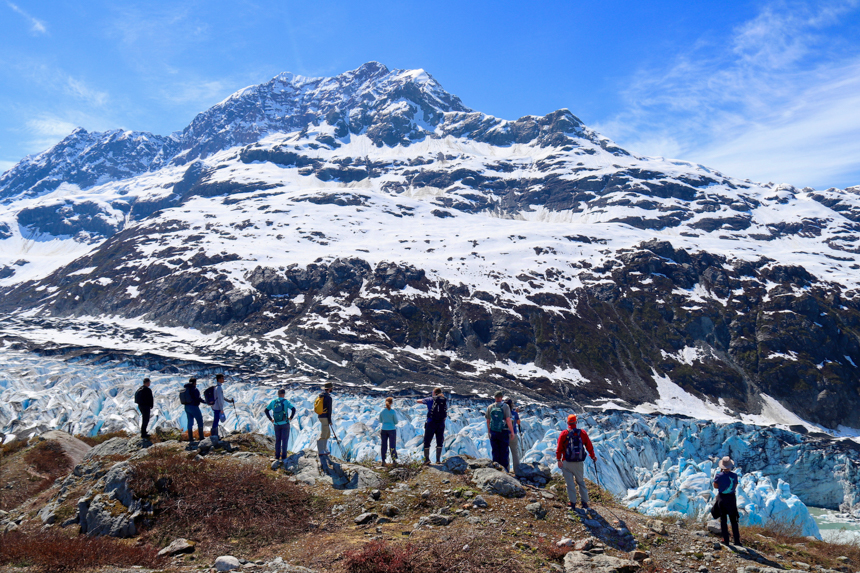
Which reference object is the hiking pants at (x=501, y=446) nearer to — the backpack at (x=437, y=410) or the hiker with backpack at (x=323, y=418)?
the backpack at (x=437, y=410)

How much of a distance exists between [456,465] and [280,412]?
6.54 metres

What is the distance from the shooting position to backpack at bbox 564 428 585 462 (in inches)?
522

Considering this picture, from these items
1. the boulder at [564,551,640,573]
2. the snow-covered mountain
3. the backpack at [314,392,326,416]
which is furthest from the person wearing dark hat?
the snow-covered mountain

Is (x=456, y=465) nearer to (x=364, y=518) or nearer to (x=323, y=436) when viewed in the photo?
(x=364, y=518)

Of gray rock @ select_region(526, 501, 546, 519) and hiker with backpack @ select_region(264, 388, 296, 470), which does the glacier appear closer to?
hiker with backpack @ select_region(264, 388, 296, 470)

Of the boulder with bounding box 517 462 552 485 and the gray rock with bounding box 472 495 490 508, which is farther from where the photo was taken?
the boulder with bounding box 517 462 552 485

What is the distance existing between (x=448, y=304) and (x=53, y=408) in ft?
337

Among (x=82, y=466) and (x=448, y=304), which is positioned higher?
(x=448, y=304)

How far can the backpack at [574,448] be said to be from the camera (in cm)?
1325

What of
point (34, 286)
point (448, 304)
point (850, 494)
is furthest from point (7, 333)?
point (850, 494)

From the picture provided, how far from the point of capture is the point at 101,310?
150125 millimetres

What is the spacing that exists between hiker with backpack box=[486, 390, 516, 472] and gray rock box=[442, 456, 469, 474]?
1163 millimetres

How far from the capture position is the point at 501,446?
53.7 ft

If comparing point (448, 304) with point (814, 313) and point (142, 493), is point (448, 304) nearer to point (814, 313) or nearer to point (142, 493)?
point (814, 313)
